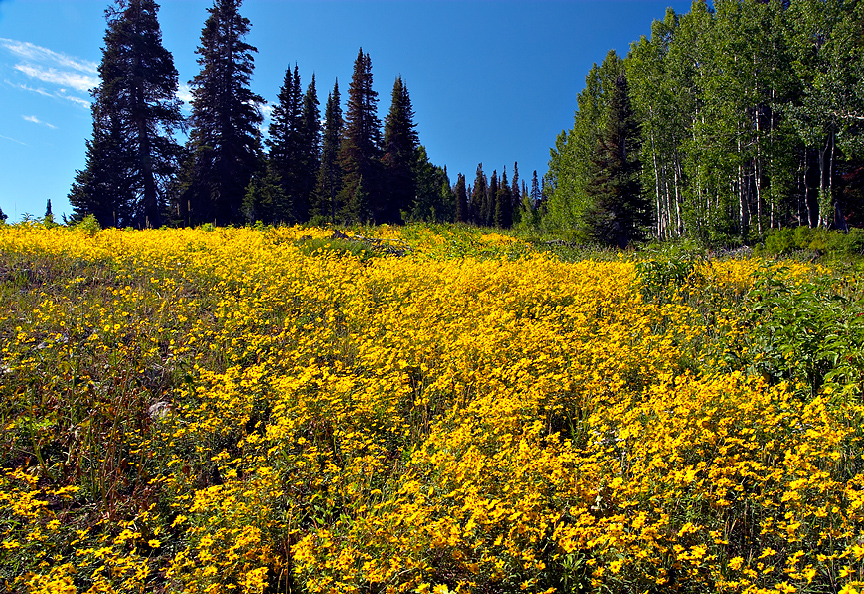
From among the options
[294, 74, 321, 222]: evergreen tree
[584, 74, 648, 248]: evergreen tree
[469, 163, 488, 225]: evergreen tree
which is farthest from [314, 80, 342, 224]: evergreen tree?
[469, 163, 488, 225]: evergreen tree

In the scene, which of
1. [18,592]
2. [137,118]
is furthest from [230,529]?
[137,118]

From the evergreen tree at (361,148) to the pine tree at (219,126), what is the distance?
26.9 feet

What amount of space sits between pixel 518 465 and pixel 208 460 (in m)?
2.49

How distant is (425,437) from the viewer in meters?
3.80

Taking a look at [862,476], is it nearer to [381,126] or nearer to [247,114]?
[247,114]

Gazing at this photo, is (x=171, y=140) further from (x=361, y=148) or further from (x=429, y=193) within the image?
(x=429, y=193)

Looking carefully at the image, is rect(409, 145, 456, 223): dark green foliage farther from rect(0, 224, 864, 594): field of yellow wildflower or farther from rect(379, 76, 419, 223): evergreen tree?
rect(0, 224, 864, 594): field of yellow wildflower

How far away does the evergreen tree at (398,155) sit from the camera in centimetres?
3562

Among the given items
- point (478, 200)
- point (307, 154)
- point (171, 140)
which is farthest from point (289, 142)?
point (478, 200)

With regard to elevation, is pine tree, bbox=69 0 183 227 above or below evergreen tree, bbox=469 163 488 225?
below

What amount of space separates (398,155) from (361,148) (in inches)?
112

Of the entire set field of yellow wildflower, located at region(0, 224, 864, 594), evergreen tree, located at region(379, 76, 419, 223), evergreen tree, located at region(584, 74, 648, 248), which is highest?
evergreen tree, located at region(379, 76, 419, 223)

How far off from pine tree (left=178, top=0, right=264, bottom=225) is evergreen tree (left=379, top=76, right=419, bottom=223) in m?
11.6

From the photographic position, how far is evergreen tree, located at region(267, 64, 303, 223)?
3341cm
